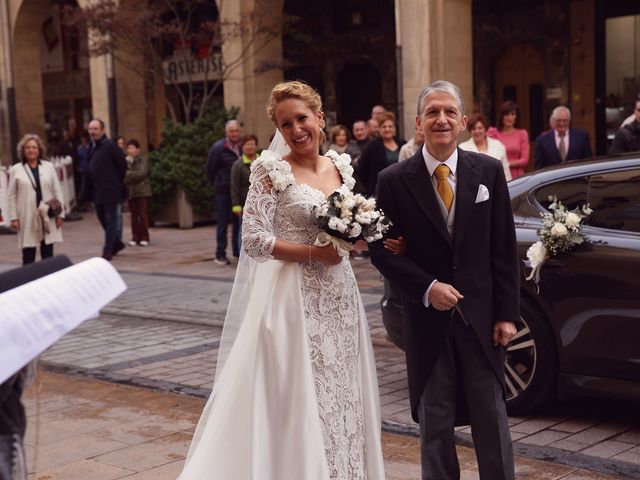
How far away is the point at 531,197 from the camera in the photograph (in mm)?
6469

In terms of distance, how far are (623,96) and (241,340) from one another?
15741mm

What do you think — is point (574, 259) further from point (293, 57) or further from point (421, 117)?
point (293, 57)

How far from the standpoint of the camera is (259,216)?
4.38 metres

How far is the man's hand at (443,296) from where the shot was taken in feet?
13.3

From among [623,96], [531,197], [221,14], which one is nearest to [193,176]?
[221,14]

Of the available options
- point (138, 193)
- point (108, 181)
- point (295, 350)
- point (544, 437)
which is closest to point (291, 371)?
point (295, 350)

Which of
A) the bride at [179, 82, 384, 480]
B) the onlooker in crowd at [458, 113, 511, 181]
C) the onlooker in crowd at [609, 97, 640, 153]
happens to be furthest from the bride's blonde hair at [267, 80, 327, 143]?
the onlooker in crowd at [609, 97, 640, 153]

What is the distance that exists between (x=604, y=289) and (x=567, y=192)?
30.9 inches

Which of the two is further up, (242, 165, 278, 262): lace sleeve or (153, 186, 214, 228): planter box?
(242, 165, 278, 262): lace sleeve

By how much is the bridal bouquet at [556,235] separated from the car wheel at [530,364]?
26 centimetres

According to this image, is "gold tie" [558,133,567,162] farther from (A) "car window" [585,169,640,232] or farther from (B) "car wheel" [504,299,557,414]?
(B) "car wheel" [504,299,557,414]

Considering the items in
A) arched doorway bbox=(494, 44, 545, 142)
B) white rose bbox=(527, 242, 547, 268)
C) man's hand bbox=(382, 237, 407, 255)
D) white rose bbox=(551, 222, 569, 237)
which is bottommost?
white rose bbox=(527, 242, 547, 268)

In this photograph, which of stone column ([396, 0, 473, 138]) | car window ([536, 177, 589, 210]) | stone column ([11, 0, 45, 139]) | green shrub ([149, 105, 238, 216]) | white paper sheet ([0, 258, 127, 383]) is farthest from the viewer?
stone column ([11, 0, 45, 139])

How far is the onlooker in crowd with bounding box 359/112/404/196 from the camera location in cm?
1169
